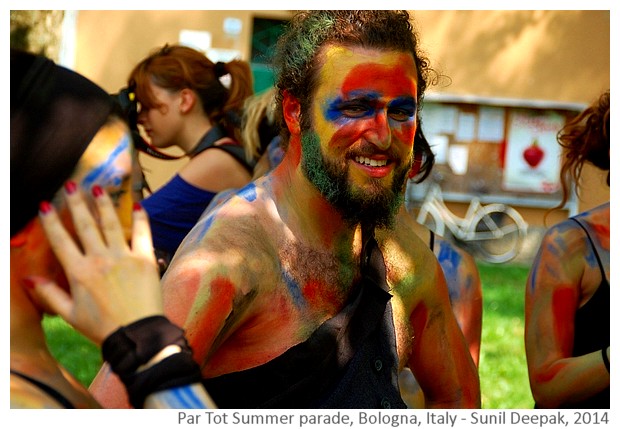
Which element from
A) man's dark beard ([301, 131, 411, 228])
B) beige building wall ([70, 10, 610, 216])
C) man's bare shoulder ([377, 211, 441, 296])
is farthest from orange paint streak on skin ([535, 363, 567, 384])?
beige building wall ([70, 10, 610, 216])

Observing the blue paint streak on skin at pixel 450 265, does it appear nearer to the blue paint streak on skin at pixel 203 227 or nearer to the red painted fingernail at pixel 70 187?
the blue paint streak on skin at pixel 203 227

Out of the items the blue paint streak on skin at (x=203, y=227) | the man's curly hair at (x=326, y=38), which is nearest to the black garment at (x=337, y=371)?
the blue paint streak on skin at (x=203, y=227)

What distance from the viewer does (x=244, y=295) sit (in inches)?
104

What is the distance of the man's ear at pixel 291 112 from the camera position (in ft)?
9.73

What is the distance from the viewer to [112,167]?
188 cm

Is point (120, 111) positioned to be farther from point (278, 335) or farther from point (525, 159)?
point (525, 159)

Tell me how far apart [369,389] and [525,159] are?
1101 cm

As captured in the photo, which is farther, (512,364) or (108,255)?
(512,364)

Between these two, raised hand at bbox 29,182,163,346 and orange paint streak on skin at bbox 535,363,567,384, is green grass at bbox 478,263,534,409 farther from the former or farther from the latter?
raised hand at bbox 29,182,163,346

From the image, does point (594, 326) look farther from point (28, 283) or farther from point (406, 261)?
point (28, 283)

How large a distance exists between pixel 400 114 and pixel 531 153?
10862mm

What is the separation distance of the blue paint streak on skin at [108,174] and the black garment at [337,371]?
930 millimetres

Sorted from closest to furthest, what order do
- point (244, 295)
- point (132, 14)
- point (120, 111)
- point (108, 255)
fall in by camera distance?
point (108, 255), point (120, 111), point (244, 295), point (132, 14)

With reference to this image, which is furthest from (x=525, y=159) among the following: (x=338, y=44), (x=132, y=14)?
(x=338, y=44)
